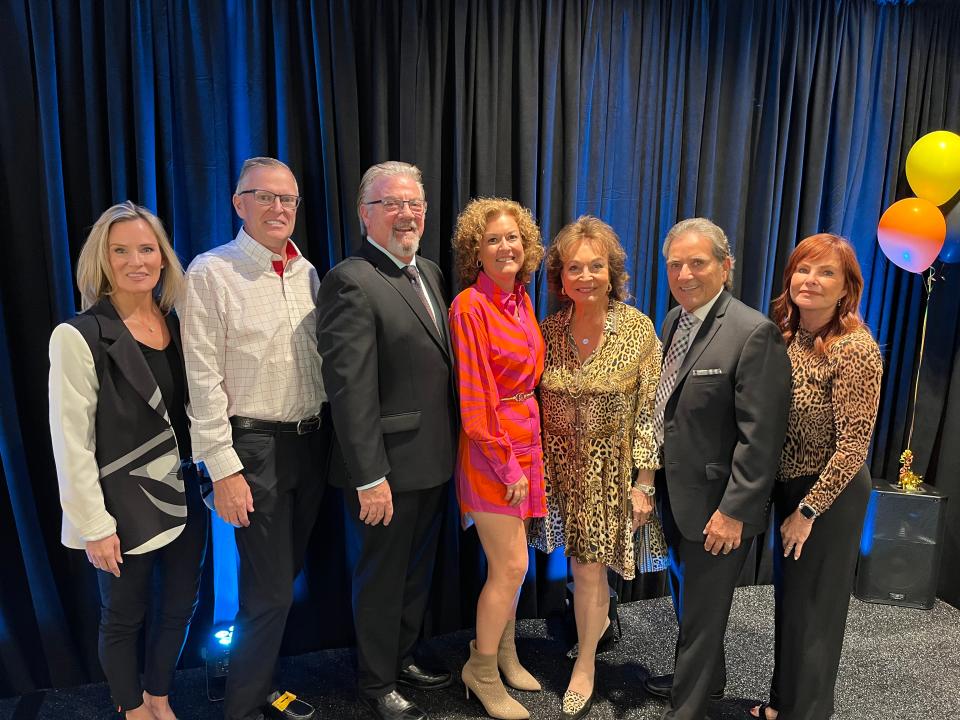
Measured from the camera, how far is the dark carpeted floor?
236cm

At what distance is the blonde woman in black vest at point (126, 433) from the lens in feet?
5.91

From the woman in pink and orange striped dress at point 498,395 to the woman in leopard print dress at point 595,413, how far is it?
0.27 ft

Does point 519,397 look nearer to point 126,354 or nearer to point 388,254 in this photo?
point 388,254

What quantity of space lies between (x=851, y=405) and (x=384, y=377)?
1.36m

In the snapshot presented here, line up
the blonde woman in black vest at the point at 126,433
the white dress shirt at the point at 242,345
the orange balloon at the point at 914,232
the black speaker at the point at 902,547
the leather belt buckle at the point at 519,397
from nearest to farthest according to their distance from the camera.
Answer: the blonde woman in black vest at the point at 126,433
the white dress shirt at the point at 242,345
the leather belt buckle at the point at 519,397
the orange balloon at the point at 914,232
the black speaker at the point at 902,547

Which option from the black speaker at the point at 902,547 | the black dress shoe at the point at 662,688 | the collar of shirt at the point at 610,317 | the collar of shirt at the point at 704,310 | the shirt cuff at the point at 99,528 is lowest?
the black dress shoe at the point at 662,688

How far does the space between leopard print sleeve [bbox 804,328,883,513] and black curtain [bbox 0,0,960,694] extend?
1182mm

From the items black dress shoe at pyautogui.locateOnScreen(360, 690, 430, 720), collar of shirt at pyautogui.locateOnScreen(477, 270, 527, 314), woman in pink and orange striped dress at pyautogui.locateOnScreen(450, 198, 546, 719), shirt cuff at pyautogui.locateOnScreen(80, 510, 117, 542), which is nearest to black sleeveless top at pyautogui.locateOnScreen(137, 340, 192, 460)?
shirt cuff at pyautogui.locateOnScreen(80, 510, 117, 542)

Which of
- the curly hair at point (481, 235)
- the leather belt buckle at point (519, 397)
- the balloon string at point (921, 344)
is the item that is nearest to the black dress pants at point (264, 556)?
the leather belt buckle at point (519, 397)

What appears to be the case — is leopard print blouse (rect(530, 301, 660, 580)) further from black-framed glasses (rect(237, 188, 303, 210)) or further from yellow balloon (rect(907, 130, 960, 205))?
yellow balloon (rect(907, 130, 960, 205))

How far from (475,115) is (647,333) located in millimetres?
1135

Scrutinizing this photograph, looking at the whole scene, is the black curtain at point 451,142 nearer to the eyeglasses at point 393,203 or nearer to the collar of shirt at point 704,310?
the eyeglasses at point 393,203

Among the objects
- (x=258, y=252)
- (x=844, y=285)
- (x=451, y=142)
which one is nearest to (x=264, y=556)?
(x=258, y=252)

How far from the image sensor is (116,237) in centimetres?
187
